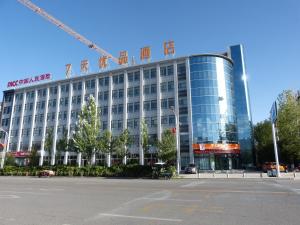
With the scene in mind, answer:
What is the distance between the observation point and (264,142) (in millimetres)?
60031

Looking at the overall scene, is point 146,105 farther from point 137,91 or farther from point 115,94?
point 115,94

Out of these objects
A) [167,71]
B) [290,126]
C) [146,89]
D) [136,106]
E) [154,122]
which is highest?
[167,71]

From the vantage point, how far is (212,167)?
1988 inches

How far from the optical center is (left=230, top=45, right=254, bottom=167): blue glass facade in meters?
55.7

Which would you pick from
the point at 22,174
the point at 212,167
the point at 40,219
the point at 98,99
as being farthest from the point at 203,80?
the point at 40,219

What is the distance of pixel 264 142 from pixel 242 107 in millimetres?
9670

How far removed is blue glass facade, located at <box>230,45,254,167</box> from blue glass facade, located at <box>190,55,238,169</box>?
401 cm

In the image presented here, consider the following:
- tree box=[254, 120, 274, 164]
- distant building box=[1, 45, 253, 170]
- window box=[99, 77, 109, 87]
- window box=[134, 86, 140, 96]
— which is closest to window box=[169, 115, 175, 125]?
distant building box=[1, 45, 253, 170]

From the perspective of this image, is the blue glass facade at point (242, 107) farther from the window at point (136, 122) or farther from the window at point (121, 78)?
the window at point (121, 78)

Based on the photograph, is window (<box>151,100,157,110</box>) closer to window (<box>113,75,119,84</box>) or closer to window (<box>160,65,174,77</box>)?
window (<box>160,65,174,77</box>)

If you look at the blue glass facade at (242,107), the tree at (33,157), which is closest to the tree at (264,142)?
the blue glass facade at (242,107)

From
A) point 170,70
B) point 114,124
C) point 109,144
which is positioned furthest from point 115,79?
point 109,144

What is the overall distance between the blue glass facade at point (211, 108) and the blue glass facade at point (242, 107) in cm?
401

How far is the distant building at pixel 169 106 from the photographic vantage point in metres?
51.2
